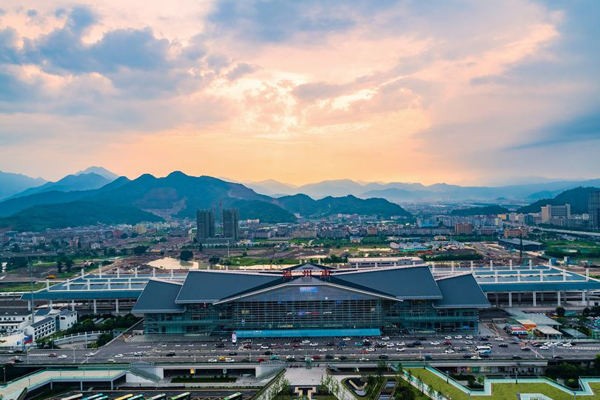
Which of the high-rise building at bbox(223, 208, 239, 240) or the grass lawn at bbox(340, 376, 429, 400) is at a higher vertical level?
the high-rise building at bbox(223, 208, 239, 240)

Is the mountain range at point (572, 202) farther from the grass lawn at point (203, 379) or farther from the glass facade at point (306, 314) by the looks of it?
the grass lawn at point (203, 379)

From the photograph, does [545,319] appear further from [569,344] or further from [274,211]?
[274,211]

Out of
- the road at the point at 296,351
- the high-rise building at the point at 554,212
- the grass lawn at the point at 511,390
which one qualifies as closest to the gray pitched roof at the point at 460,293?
the road at the point at 296,351

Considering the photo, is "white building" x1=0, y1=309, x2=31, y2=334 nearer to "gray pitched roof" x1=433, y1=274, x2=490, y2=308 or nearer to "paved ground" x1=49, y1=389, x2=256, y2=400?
"paved ground" x1=49, y1=389, x2=256, y2=400

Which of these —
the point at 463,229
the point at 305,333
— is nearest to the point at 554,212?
the point at 463,229

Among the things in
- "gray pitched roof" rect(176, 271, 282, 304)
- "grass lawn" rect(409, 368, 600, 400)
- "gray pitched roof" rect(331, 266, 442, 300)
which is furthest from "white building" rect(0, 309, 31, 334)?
"grass lawn" rect(409, 368, 600, 400)

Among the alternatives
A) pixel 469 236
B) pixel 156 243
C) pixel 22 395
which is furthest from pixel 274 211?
pixel 22 395
